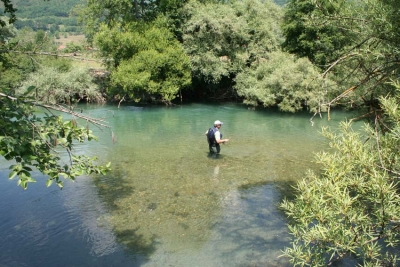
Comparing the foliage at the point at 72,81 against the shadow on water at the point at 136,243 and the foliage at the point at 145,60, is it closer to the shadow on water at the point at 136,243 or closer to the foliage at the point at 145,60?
the foliage at the point at 145,60

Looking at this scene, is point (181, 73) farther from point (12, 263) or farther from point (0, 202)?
point (12, 263)

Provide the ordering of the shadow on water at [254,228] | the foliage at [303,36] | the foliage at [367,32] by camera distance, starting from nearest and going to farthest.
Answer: the foliage at [367,32], the shadow on water at [254,228], the foliage at [303,36]

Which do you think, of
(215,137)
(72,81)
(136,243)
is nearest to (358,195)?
(136,243)

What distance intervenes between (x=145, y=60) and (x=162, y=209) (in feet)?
78.7

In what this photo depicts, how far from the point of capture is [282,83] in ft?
95.2

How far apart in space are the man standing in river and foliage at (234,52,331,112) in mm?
12723

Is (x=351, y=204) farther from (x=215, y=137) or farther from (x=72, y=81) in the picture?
(x=72, y=81)

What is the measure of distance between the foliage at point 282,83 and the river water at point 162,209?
381 inches

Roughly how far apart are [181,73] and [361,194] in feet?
104

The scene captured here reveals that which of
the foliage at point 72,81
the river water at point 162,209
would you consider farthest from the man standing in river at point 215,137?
the foliage at point 72,81

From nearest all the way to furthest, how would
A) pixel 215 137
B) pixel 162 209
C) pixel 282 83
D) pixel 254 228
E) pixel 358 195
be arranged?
pixel 358 195 < pixel 254 228 < pixel 162 209 < pixel 215 137 < pixel 282 83

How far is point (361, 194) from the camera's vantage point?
4.07 meters

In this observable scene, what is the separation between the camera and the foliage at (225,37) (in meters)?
34.1

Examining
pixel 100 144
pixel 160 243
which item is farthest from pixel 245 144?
pixel 160 243
